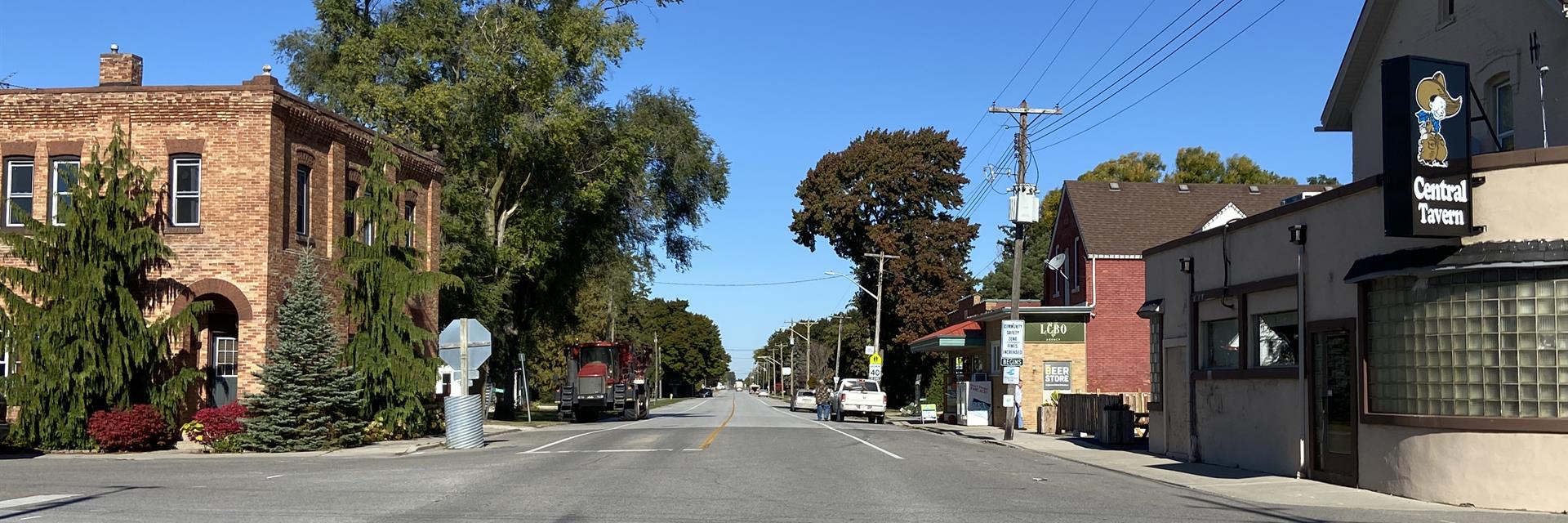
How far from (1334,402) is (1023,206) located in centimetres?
1623

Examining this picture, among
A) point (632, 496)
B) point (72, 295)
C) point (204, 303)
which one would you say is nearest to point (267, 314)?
point (204, 303)

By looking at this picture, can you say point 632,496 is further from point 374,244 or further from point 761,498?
point 374,244

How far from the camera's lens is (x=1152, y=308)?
86.6 ft

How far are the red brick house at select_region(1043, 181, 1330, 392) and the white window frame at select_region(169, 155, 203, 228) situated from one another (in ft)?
89.6

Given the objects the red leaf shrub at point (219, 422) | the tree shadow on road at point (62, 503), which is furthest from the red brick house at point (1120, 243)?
the tree shadow on road at point (62, 503)

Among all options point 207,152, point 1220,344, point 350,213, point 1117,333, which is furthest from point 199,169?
point 1117,333

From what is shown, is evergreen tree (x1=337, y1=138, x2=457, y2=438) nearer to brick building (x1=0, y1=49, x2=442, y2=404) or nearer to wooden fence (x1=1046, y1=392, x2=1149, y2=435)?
brick building (x1=0, y1=49, x2=442, y2=404)

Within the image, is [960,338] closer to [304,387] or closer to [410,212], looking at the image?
[410,212]

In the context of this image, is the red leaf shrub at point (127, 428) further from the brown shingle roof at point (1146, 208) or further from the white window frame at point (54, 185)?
the brown shingle roof at point (1146, 208)

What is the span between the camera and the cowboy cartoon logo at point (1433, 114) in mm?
15594

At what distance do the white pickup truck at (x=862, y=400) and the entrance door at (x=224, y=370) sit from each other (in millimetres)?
25810

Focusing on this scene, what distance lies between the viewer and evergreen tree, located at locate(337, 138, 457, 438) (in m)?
30.5

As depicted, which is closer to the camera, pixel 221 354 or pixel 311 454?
pixel 311 454

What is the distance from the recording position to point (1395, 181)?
1562 cm
